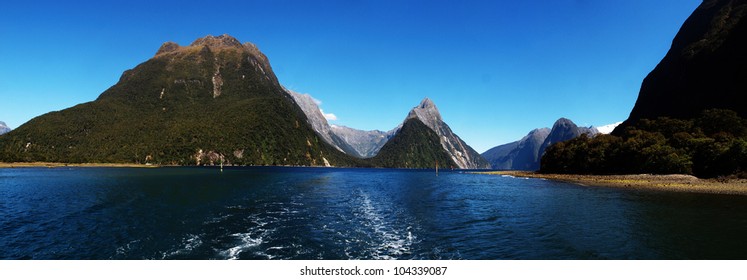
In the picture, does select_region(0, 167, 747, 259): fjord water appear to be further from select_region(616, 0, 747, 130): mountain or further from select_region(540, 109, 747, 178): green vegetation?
select_region(616, 0, 747, 130): mountain

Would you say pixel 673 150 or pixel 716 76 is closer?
pixel 673 150

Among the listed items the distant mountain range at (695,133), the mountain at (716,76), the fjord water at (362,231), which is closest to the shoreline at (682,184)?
the distant mountain range at (695,133)

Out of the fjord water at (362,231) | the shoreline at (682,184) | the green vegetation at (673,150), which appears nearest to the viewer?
the fjord water at (362,231)

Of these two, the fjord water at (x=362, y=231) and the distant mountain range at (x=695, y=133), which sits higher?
the distant mountain range at (x=695, y=133)

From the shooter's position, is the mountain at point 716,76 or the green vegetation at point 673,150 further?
the mountain at point 716,76

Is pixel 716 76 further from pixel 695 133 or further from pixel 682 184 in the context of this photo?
pixel 682 184

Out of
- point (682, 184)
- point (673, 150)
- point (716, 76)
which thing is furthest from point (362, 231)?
point (716, 76)

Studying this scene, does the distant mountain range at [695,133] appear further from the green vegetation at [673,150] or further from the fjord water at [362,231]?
the fjord water at [362,231]
